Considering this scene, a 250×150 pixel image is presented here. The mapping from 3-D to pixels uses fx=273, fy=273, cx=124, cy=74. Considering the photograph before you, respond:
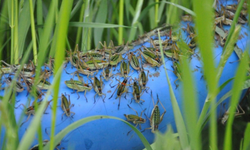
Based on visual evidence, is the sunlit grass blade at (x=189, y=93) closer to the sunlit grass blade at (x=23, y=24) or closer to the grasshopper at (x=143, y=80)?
the grasshopper at (x=143, y=80)

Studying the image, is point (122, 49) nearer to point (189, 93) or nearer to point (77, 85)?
point (77, 85)

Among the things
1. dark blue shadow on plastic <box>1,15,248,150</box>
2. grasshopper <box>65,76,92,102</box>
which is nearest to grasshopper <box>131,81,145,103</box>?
dark blue shadow on plastic <box>1,15,248,150</box>

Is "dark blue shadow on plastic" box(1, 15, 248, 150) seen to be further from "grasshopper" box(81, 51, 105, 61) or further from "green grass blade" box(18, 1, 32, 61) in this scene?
"green grass blade" box(18, 1, 32, 61)

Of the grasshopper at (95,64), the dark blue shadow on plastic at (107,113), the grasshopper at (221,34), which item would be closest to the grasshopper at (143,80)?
the dark blue shadow on plastic at (107,113)

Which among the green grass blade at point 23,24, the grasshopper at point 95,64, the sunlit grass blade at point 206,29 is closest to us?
the sunlit grass blade at point 206,29

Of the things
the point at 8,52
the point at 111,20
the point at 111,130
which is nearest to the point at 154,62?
the point at 111,130

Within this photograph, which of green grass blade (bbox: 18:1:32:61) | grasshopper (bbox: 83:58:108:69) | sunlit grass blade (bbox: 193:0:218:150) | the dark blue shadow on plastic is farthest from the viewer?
green grass blade (bbox: 18:1:32:61)

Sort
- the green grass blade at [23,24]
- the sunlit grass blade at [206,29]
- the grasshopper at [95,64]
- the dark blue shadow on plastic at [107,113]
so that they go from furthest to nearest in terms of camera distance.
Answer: the green grass blade at [23,24] → the grasshopper at [95,64] → the dark blue shadow on plastic at [107,113] → the sunlit grass blade at [206,29]

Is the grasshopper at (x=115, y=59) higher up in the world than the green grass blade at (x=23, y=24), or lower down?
lower down

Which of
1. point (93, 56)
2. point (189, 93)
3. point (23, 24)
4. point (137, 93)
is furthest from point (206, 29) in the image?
point (23, 24)
